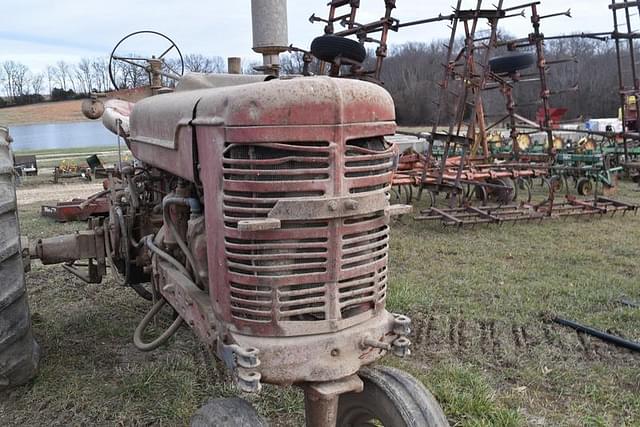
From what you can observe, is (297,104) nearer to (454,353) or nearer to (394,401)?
(394,401)

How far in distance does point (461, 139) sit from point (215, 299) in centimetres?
590

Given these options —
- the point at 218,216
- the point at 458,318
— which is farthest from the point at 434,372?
the point at 218,216

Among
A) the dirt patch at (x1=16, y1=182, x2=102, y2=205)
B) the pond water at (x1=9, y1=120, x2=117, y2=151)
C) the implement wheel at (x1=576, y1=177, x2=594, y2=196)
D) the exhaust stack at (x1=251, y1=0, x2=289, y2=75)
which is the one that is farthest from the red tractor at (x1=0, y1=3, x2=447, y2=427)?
the pond water at (x1=9, y1=120, x2=117, y2=151)

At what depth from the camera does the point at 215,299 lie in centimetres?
202

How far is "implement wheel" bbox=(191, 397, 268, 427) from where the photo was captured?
1.86 meters

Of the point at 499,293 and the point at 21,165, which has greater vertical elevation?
the point at 21,165

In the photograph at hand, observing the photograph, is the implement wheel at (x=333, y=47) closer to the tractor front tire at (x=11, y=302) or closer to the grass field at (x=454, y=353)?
the grass field at (x=454, y=353)

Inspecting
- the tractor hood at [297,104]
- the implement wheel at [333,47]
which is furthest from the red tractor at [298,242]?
the implement wheel at [333,47]

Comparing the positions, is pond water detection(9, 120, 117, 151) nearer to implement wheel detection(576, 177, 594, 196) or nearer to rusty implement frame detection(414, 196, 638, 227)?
implement wheel detection(576, 177, 594, 196)

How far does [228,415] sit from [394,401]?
55cm

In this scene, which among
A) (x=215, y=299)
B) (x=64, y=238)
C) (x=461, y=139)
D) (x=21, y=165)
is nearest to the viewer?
(x=215, y=299)

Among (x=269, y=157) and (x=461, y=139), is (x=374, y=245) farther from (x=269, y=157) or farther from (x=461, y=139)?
(x=461, y=139)

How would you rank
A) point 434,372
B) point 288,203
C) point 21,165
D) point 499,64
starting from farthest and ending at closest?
point 21,165 → point 499,64 → point 434,372 → point 288,203

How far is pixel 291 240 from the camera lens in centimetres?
182
